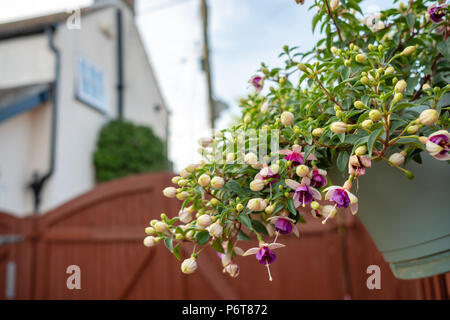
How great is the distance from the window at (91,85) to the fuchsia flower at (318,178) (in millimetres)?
4812

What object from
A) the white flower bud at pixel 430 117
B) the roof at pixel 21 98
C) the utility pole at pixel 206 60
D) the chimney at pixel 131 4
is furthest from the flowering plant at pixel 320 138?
the chimney at pixel 131 4

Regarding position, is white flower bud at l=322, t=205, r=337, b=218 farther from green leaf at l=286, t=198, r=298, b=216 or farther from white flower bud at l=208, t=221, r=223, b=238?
white flower bud at l=208, t=221, r=223, b=238

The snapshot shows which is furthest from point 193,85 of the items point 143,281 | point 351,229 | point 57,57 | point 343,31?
point 343,31

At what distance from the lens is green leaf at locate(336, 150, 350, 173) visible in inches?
22.2

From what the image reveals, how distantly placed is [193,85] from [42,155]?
3.17 m

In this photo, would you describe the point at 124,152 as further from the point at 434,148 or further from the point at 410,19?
the point at 434,148

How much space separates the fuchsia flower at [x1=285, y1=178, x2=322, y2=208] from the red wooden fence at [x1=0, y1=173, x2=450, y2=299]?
1.61 metres

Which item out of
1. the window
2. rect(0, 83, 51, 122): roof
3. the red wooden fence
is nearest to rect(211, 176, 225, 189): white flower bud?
the red wooden fence

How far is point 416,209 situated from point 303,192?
214 mm

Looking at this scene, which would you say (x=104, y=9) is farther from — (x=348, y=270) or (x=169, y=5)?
(x=348, y=270)

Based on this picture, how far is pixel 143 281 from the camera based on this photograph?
8.95ft

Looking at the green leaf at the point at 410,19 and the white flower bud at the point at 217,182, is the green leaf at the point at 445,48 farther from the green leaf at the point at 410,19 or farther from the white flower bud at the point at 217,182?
the white flower bud at the point at 217,182

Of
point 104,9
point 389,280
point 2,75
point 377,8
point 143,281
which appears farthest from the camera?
point 104,9

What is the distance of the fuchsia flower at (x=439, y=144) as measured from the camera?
0.47m
